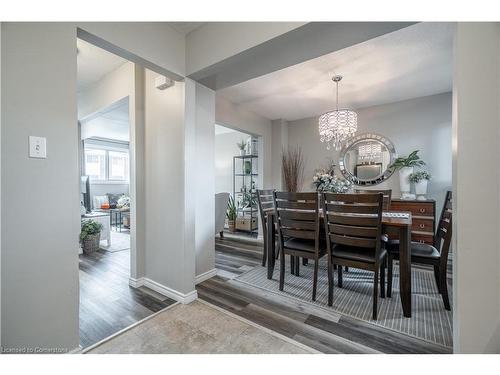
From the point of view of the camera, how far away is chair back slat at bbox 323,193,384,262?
1.71m

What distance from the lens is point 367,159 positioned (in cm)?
402

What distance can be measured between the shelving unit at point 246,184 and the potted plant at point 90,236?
2.76 meters

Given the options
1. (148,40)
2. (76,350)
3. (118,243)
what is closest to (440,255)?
(76,350)

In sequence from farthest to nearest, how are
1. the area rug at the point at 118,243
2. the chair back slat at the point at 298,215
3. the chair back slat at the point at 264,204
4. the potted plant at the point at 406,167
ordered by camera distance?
1. the area rug at the point at 118,243
2. the potted plant at the point at 406,167
3. the chair back slat at the point at 264,204
4. the chair back slat at the point at 298,215

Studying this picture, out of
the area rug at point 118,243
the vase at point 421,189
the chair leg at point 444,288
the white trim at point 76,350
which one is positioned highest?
the vase at point 421,189

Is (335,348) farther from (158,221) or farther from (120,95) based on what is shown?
(120,95)

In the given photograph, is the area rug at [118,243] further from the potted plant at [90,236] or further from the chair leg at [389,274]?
the chair leg at [389,274]

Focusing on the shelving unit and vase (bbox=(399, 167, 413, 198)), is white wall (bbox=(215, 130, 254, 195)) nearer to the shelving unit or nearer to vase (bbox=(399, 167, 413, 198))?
the shelving unit

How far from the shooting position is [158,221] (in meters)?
2.28

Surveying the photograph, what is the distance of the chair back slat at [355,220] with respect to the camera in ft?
5.61

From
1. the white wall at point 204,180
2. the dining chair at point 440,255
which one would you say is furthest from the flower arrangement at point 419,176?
the white wall at point 204,180

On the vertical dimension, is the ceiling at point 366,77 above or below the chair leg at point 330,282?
above

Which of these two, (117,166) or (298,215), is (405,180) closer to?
(298,215)

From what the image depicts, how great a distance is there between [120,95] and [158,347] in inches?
99.7
